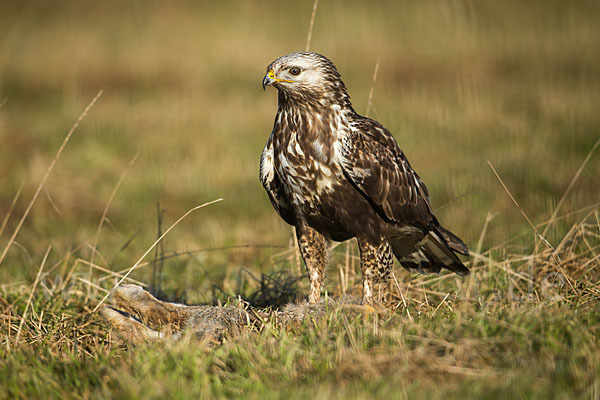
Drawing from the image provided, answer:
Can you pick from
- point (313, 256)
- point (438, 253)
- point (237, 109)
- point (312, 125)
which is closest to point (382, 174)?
point (312, 125)

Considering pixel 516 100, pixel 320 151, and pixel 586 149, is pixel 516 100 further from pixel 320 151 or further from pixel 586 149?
pixel 320 151

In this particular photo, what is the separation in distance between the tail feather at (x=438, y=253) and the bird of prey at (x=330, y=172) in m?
0.23

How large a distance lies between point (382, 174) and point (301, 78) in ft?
2.51

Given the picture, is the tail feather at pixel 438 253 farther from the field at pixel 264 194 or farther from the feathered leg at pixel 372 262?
the feathered leg at pixel 372 262

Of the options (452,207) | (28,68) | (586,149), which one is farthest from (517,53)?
(28,68)

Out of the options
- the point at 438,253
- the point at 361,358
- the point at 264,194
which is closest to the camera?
the point at 361,358

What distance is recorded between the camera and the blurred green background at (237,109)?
762 centimetres

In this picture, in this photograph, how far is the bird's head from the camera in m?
4.06

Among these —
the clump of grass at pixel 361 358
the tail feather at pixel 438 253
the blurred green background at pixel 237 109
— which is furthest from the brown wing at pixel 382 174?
the blurred green background at pixel 237 109

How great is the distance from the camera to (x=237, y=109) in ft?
40.0

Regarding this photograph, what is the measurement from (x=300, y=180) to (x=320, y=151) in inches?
8.2

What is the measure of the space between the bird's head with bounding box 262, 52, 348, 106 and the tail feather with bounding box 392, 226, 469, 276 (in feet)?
4.01

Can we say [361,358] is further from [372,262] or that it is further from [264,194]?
[264,194]

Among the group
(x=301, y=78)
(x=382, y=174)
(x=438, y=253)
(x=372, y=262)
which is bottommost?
(x=438, y=253)
